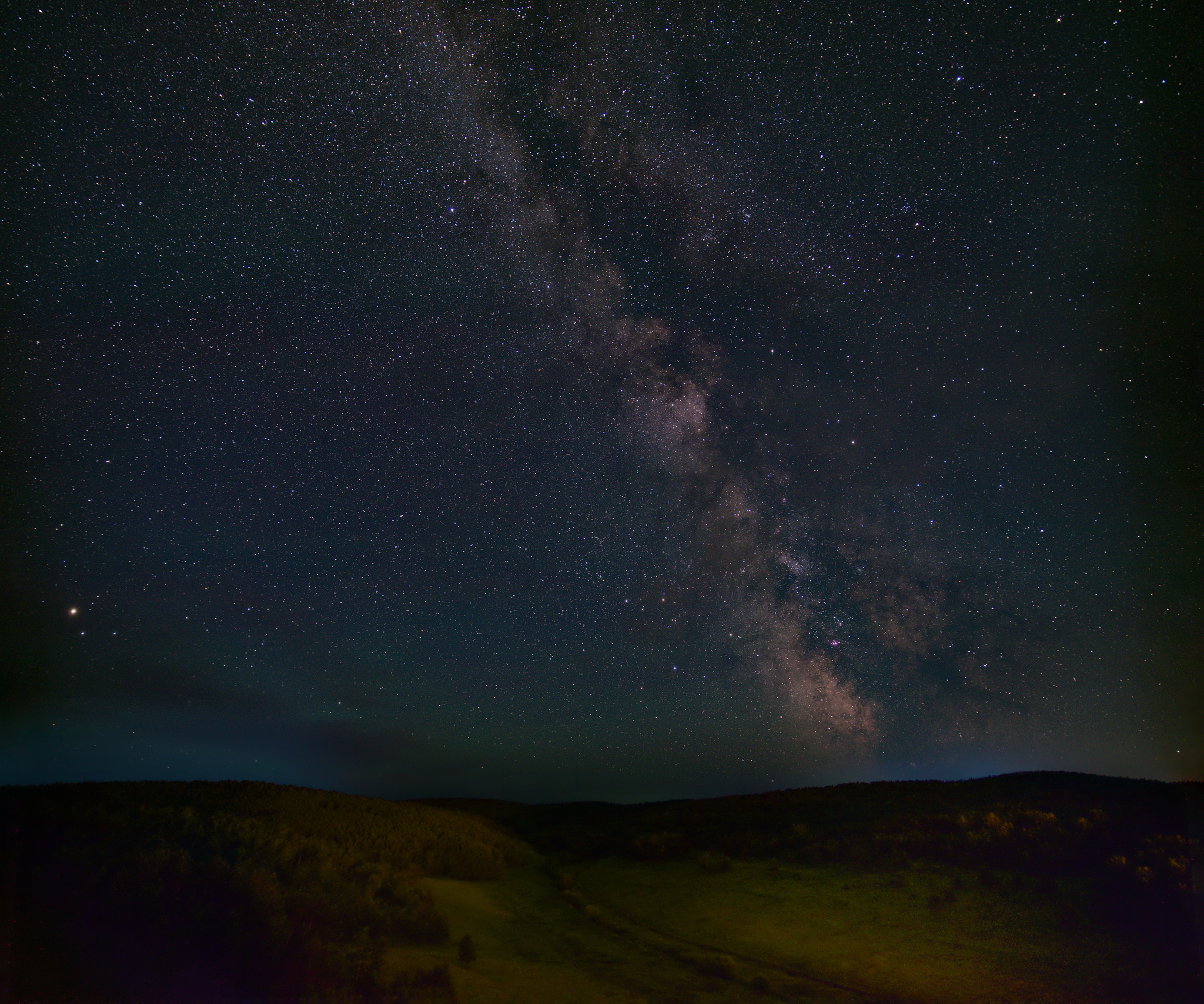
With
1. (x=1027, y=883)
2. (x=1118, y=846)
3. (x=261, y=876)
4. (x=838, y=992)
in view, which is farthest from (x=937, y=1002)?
(x=261, y=876)

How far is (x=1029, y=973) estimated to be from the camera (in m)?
10.6

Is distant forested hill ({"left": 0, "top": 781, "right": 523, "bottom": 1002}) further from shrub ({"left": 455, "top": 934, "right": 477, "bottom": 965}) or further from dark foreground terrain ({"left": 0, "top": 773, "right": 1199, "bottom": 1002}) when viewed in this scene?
shrub ({"left": 455, "top": 934, "right": 477, "bottom": 965})

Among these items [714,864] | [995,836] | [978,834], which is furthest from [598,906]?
[995,836]

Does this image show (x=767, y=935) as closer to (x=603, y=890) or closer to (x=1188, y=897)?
(x=603, y=890)

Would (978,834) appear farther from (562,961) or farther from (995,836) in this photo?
(562,961)

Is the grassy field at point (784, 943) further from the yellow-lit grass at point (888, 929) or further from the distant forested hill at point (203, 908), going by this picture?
the distant forested hill at point (203, 908)

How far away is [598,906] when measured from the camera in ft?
50.7

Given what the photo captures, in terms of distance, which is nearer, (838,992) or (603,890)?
(838,992)

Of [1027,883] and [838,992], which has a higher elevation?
[1027,883]

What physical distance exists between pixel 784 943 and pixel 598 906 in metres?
5.00

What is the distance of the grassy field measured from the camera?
10023 mm

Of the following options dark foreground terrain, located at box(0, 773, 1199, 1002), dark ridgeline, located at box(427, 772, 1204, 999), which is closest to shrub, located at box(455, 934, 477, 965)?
dark foreground terrain, located at box(0, 773, 1199, 1002)

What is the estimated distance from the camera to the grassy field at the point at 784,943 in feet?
32.9

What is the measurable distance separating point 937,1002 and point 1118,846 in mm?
10579
